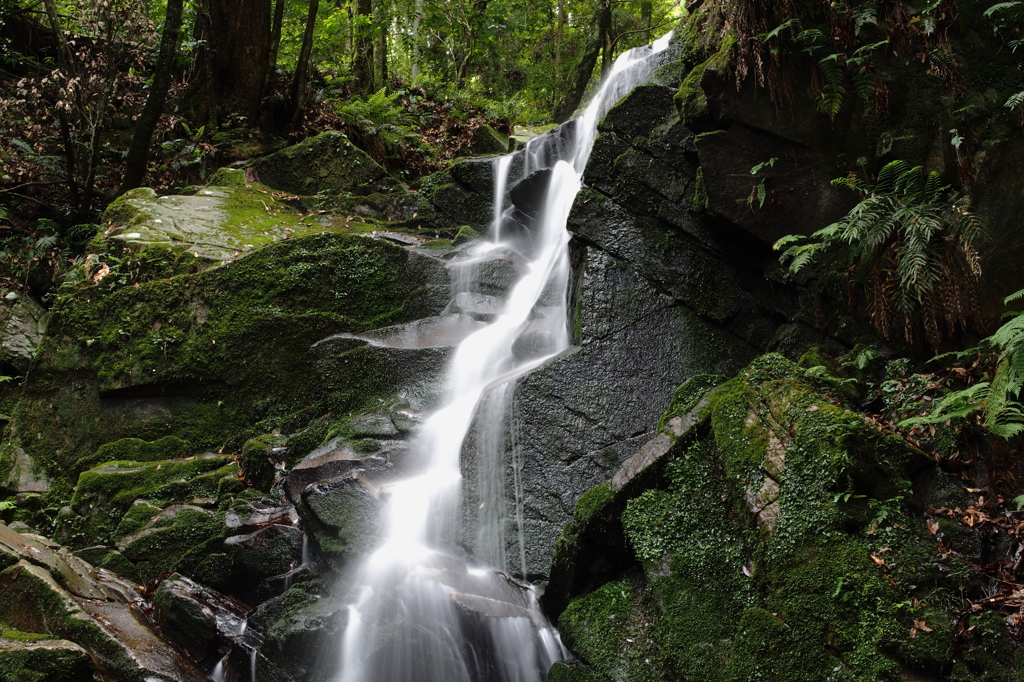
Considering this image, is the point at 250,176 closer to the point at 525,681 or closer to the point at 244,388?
the point at 244,388

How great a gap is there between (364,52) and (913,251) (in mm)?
12670

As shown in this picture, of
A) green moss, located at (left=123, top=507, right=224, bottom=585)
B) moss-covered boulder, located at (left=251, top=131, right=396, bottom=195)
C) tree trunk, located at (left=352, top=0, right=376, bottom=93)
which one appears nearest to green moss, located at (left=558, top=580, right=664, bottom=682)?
green moss, located at (left=123, top=507, right=224, bottom=585)

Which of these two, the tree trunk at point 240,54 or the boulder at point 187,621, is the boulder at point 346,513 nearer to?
the boulder at point 187,621

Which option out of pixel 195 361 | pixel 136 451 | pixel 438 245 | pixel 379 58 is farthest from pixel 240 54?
pixel 136 451

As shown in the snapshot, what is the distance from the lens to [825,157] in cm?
600

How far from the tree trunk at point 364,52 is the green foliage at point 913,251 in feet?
36.8

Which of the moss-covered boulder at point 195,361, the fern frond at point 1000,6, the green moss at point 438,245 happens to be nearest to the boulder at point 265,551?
the moss-covered boulder at point 195,361

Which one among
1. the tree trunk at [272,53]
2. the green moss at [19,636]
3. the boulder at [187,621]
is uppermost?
the tree trunk at [272,53]

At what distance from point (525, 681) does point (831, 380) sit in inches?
121

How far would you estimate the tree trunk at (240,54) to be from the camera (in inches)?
431

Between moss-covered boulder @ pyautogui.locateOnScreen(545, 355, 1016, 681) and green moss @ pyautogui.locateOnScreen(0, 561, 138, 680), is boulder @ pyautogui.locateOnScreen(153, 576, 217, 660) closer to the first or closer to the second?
green moss @ pyautogui.locateOnScreen(0, 561, 138, 680)

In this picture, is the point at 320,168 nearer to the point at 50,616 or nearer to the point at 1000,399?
the point at 50,616

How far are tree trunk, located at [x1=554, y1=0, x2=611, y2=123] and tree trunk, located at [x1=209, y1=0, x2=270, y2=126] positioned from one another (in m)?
6.93

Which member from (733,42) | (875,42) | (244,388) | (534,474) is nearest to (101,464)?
(244,388)
